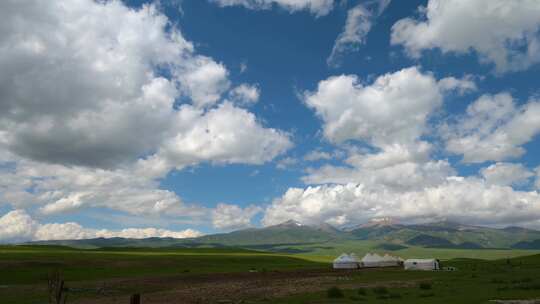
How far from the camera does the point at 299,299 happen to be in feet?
126

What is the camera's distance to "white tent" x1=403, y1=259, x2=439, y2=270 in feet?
322

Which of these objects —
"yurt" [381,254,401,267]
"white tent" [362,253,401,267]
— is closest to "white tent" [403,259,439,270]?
"white tent" [362,253,401,267]

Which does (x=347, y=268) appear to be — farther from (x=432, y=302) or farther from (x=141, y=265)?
(x=432, y=302)

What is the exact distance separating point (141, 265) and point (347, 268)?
47225mm

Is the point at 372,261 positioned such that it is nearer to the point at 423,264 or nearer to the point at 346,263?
the point at 346,263

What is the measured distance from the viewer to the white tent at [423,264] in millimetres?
98188

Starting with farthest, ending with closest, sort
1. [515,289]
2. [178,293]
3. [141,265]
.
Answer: [141,265] → [178,293] → [515,289]

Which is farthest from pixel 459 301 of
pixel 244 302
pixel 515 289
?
pixel 244 302

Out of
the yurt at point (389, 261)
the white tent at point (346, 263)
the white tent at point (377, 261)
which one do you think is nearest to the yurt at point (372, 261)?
the white tent at point (377, 261)

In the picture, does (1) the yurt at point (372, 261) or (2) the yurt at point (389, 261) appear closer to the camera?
(1) the yurt at point (372, 261)

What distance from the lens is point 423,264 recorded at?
328ft

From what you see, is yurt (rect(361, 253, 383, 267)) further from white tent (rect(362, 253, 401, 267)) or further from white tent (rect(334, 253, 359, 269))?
white tent (rect(334, 253, 359, 269))

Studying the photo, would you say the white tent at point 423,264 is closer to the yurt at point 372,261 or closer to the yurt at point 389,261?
the yurt at point 372,261

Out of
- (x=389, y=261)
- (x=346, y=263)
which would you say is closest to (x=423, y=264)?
(x=346, y=263)
